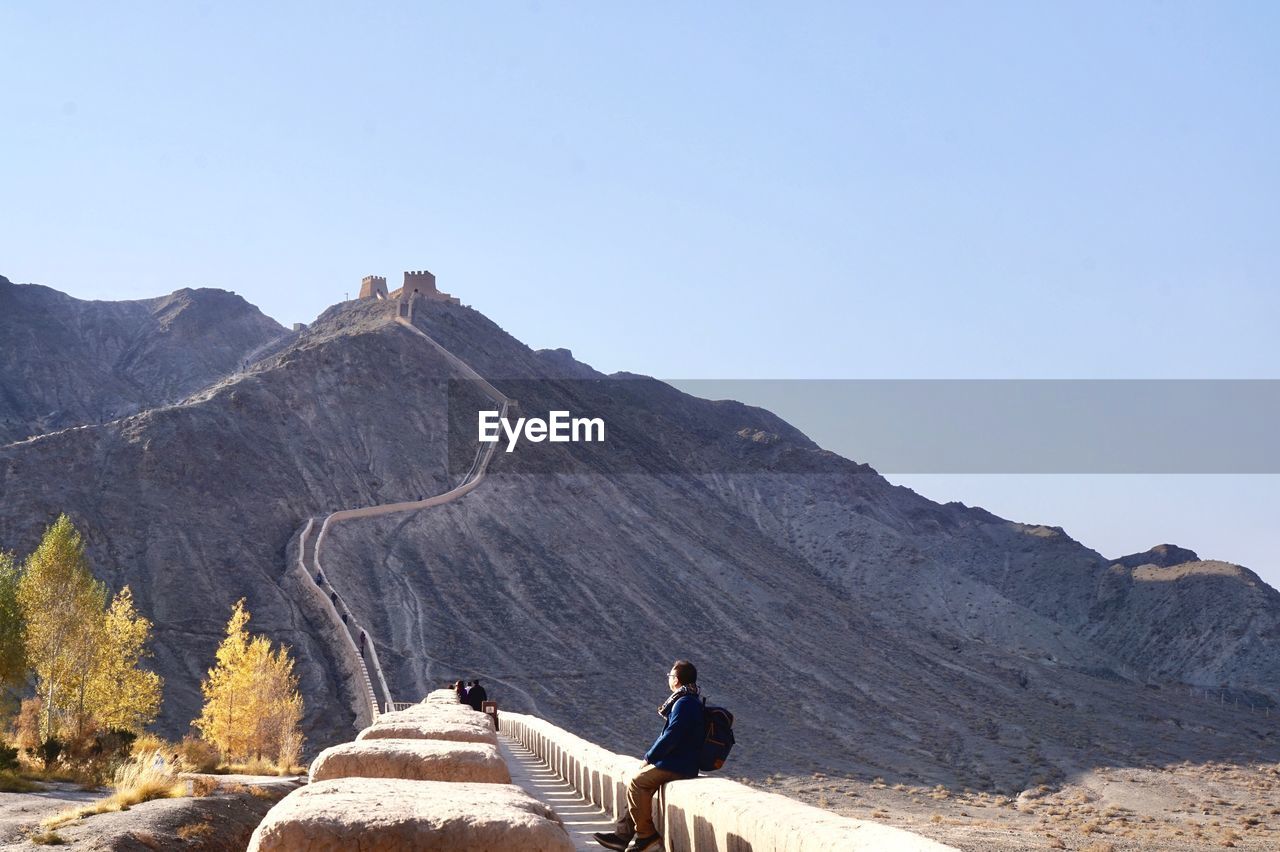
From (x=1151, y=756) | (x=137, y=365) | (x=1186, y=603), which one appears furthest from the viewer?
(x=137, y=365)

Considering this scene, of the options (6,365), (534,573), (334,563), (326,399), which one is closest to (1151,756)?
(534,573)

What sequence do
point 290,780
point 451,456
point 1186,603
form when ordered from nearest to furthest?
point 290,780, point 451,456, point 1186,603

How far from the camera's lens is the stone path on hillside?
10570 millimetres

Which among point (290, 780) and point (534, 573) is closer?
point (290, 780)

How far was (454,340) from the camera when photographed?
322ft

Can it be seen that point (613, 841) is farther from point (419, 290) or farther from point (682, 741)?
point (419, 290)

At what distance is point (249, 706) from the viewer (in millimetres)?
40781

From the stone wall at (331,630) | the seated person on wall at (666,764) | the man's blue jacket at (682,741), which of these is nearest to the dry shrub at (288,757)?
the stone wall at (331,630)

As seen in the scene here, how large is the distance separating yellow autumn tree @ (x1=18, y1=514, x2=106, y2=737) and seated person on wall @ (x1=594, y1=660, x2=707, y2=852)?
1232 inches

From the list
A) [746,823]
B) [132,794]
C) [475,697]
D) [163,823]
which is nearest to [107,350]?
[475,697]

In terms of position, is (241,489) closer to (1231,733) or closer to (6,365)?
(6,365)

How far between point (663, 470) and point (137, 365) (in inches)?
1959

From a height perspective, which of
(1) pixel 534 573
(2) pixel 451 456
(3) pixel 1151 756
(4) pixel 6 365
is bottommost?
(3) pixel 1151 756

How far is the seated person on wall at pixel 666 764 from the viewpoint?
27.2 feet
